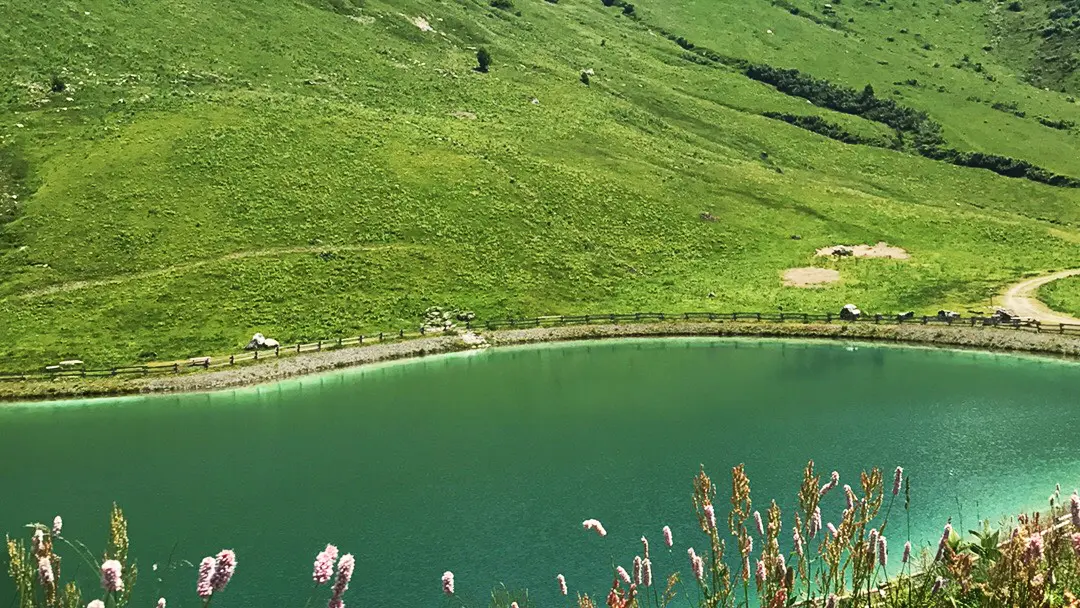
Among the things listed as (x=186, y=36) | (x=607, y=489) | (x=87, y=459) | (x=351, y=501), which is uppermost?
(x=186, y=36)

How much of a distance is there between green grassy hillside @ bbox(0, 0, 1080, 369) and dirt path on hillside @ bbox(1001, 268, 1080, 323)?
2288mm

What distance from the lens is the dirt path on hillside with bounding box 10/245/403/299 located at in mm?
72625

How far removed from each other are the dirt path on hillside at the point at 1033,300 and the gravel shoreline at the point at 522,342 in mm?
5546

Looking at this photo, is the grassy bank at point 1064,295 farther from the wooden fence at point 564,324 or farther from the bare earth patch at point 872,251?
the bare earth patch at point 872,251

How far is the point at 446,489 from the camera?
38.2 metres

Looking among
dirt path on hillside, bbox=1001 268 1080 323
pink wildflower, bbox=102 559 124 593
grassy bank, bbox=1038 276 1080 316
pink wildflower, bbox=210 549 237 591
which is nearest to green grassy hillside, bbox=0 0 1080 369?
dirt path on hillside, bbox=1001 268 1080 323

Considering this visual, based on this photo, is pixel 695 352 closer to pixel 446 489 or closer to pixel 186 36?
pixel 446 489

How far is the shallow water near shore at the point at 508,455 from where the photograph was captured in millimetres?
30812

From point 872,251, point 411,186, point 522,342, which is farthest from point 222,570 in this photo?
point 872,251

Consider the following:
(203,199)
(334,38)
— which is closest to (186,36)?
(334,38)

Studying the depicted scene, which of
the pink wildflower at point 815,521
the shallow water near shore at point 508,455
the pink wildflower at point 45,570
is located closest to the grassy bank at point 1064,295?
the shallow water near shore at point 508,455

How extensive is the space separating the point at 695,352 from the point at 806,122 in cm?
9774

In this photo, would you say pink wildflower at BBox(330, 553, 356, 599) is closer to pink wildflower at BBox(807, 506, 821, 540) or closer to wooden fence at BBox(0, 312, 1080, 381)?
pink wildflower at BBox(807, 506, 821, 540)

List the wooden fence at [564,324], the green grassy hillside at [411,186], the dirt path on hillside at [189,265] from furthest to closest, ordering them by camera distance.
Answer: the green grassy hillside at [411,186]
the dirt path on hillside at [189,265]
the wooden fence at [564,324]
